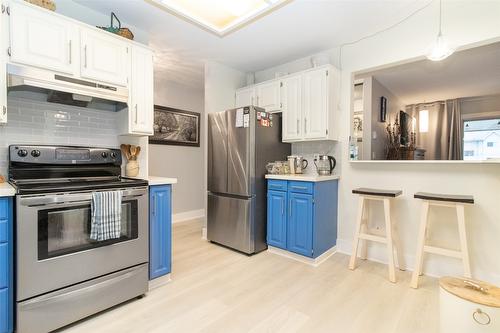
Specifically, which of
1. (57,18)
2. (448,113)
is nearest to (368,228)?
(57,18)

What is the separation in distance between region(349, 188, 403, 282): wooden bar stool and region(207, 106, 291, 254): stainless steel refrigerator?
3.60 feet

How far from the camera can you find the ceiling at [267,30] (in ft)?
7.39

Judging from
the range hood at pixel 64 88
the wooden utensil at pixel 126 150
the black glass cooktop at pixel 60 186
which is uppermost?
the range hood at pixel 64 88

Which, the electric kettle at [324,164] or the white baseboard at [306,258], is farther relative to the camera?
the electric kettle at [324,164]

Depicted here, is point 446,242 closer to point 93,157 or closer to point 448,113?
point 93,157

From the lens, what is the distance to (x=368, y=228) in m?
2.82

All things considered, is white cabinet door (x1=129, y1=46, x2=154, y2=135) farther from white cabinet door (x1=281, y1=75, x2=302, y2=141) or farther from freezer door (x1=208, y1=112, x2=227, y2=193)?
white cabinet door (x1=281, y1=75, x2=302, y2=141)

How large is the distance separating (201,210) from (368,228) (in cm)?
318

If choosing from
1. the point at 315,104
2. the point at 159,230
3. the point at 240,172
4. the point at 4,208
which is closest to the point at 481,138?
the point at 315,104

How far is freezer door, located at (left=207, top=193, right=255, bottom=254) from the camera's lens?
294 centimetres

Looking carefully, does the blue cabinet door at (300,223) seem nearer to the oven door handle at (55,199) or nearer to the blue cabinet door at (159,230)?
the blue cabinet door at (159,230)

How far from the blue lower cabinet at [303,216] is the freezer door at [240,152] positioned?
329 mm

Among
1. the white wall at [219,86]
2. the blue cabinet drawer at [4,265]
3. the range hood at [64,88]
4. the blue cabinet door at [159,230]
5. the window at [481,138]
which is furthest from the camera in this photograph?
the window at [481,138]

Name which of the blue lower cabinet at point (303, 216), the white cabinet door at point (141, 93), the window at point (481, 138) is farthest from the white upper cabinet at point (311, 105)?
the window at point (481, 138)
